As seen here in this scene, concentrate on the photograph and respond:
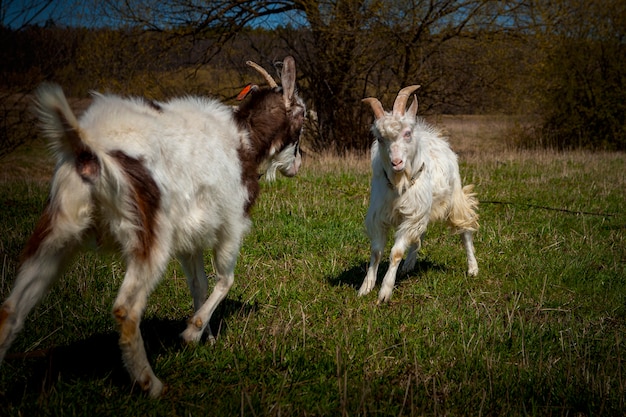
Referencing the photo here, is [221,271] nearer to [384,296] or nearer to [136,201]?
[136,201]

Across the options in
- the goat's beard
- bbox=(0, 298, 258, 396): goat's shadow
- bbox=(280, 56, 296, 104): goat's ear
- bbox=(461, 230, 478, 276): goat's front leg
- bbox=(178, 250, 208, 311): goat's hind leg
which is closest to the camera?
bbox=(0, 298, 258, 396): goat's shadow

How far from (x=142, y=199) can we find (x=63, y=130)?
19.9 inches

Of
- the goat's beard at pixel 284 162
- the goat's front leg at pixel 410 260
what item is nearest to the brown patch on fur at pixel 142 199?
the goat's beard at pixel 284 162

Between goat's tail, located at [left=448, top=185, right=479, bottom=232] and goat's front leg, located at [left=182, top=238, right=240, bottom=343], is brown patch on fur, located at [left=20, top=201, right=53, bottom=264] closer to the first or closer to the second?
goat's front leg, located at [left=182, top=238, right=240, bottom=343]

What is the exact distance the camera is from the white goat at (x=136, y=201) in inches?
115

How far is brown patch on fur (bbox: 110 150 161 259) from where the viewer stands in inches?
118

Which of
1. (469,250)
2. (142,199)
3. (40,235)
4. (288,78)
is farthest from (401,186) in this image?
(40,235)

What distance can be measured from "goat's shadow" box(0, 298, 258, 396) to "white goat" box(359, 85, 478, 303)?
1.65 metres

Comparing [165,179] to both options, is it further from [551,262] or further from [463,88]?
[463,88]

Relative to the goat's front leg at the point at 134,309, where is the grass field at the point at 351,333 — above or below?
below

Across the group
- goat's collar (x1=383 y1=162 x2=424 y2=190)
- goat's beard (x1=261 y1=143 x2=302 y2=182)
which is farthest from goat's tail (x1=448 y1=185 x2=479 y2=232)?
goat's beard (x1=261 y1=143 x2=302 y2=182)

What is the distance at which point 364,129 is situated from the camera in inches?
701

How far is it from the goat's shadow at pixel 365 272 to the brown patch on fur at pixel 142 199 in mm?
2714

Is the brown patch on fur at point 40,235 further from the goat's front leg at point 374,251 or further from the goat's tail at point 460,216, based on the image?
the goat's tail at point 460,216
